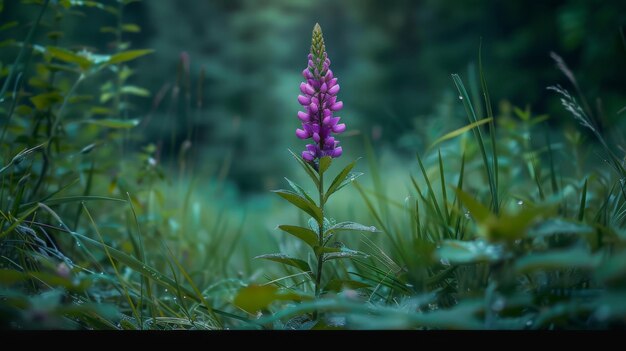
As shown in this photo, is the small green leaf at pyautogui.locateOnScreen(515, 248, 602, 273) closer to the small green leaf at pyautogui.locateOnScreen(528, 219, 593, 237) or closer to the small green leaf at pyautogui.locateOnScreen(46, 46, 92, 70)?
the small green leaf at pyautogui.locateOnScreen(528, 219, 593, 237)

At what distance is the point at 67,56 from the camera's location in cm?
134

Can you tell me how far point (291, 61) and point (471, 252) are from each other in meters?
5.98

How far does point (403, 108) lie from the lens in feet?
22.8

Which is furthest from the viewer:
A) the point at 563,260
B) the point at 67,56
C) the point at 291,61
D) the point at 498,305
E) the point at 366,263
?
the point at 291,61

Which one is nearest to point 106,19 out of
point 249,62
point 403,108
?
point 249,62

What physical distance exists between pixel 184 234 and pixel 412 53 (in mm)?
5730

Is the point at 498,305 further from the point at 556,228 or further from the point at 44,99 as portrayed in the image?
the point at 44,99

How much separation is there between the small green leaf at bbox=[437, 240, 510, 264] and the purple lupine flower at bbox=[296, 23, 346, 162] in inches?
12.2

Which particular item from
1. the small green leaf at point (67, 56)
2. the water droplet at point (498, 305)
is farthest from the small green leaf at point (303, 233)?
the small green leaf at point (67, 56)

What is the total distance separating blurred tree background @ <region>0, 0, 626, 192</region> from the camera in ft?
17.6

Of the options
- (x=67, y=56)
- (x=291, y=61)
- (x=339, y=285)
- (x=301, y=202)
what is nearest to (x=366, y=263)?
(x=339, y=285)

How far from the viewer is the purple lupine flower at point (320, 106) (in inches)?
37.1

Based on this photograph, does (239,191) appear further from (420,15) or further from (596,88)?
(596,88)

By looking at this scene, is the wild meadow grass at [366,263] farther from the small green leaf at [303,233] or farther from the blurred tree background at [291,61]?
the blurred tree background at [291,61]
